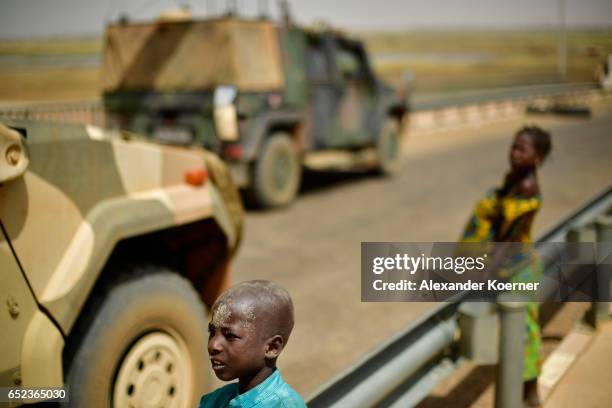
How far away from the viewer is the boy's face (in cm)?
172

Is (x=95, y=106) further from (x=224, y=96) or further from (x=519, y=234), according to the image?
(x=519, y=234)

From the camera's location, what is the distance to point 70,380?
7.89 ft

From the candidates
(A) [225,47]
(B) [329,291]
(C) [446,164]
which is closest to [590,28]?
(B) [329,291]

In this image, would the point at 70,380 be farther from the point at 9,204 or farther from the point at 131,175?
the point at 131,175

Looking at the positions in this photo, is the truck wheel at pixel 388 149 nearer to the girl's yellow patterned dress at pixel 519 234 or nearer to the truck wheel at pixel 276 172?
the truck wheel at pixel 276 172

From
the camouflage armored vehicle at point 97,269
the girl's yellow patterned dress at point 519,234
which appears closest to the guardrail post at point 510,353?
the girl's yellow patterned dress at point 519,234

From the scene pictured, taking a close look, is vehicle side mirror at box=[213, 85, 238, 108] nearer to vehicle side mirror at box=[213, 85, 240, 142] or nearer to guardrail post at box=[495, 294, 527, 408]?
vehicle side mirror at box=[213, 85, 240, 142]

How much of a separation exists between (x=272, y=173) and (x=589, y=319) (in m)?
4.95

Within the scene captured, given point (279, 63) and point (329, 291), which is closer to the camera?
point (329, 291)

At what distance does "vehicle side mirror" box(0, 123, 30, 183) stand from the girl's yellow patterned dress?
209 centimetres

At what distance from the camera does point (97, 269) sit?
8.23ft

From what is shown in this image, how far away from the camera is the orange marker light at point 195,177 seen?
3.27 meters

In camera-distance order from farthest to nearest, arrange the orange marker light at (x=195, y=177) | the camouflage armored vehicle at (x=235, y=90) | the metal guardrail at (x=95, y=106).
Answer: the camouflage armored vehicle at (x=235, y=90), the metal guardrail at (x=95, y=106), the orange marker light at (x=195, y=177)

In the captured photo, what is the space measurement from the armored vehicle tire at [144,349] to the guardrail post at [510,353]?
1.30 metres
